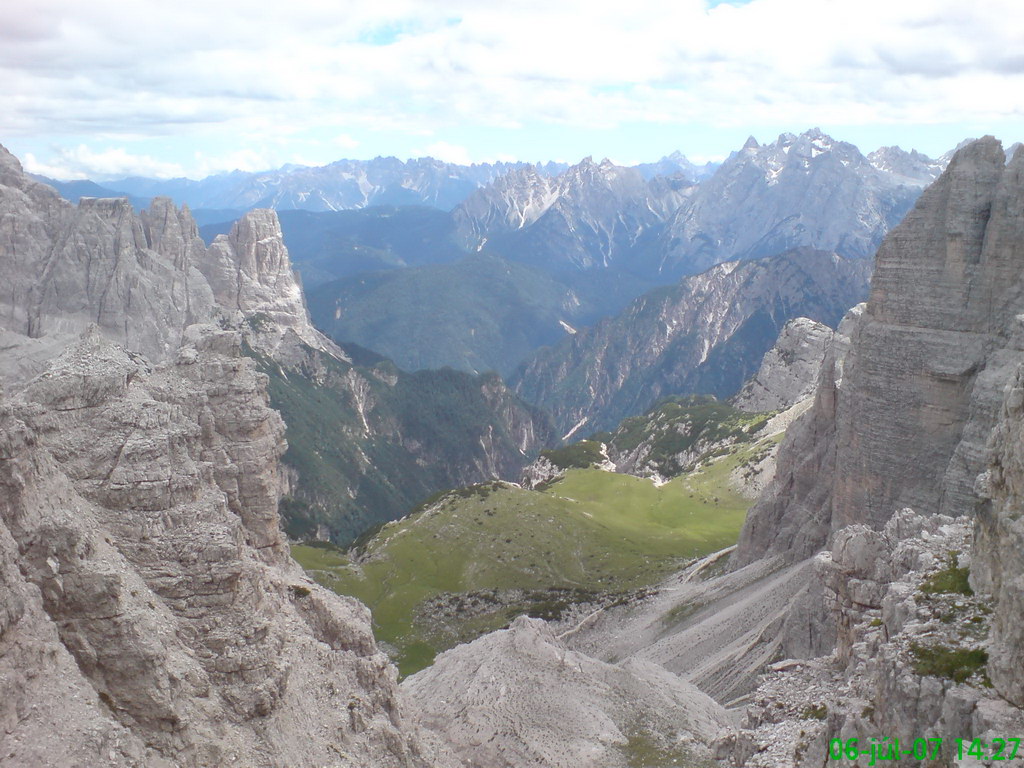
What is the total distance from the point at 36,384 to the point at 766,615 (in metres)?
51.0

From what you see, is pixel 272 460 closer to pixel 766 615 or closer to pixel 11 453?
pixel 11 453

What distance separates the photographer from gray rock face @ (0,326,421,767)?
63.9 ft

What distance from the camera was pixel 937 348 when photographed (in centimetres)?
5384

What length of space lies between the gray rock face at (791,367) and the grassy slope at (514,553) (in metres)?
52.6

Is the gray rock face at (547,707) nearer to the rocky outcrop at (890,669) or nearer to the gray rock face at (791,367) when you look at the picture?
the rocky outcrop at (890,669)

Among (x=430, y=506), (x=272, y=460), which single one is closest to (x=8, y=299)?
(x=430, y=506)

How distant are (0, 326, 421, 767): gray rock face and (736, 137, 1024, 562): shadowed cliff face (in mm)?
37794

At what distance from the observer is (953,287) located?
177ft

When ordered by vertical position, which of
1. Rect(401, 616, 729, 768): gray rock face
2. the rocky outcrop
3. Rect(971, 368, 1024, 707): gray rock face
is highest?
Rect(971, 368, 1024, 707): gray rock face

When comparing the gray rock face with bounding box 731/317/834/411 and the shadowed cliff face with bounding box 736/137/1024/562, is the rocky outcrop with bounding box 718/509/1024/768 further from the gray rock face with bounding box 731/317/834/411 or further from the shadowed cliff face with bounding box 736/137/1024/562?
the gray rock face with bounding box 731/317/834/411

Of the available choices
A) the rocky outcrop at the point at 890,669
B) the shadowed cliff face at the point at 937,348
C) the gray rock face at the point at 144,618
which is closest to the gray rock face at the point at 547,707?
the gray rock face at the point at 144,618

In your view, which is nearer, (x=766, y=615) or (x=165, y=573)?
(x=165, y=573)

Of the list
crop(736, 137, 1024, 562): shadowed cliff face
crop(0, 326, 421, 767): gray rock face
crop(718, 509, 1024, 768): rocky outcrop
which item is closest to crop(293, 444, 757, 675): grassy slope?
crop(736, 137, 1024, 562): shadowed cliff face

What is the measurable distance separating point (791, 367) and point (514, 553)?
338 feet
